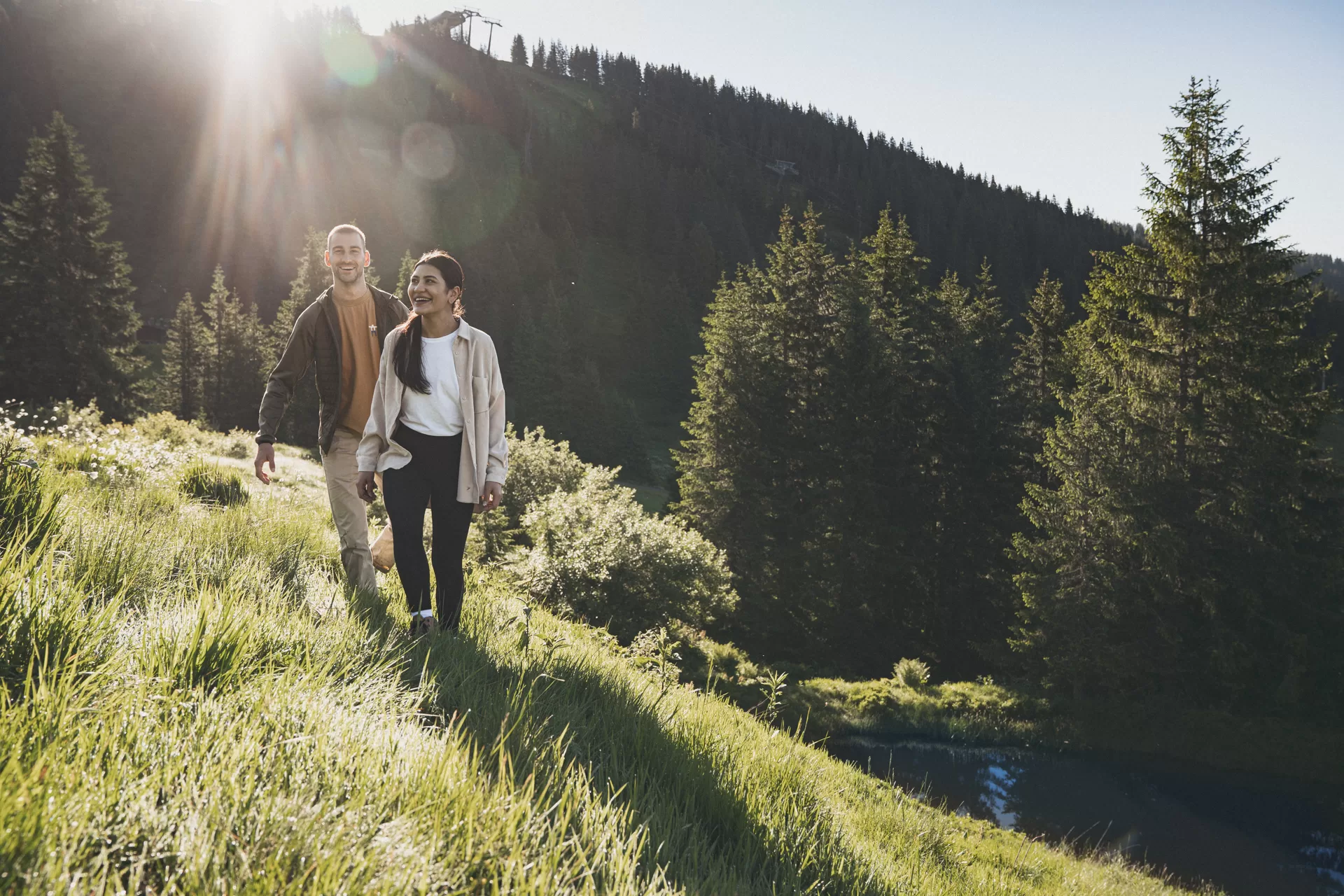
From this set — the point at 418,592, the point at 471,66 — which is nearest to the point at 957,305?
the point at 418,592

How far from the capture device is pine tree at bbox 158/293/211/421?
4956 centimetres

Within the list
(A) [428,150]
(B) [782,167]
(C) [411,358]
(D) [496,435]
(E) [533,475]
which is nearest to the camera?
(C) [411,358]

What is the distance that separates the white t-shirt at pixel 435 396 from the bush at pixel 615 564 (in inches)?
354

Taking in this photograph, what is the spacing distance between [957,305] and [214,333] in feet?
155

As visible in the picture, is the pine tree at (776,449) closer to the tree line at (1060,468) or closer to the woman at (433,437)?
the tree line at (1060,468)

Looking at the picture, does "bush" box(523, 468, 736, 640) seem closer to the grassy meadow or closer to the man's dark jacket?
the man's dark jacket

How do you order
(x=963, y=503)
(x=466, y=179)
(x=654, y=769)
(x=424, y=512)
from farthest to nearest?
1. (x=466, y=179)
2. (x=963, y=503)
3. (x=424, y=512)
4. (x=654, y=769)

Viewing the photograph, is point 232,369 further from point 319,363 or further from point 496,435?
point 496,435

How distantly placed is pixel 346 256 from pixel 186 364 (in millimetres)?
54778

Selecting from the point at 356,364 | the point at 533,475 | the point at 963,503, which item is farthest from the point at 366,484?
the point at 963,503

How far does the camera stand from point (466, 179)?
96938mm

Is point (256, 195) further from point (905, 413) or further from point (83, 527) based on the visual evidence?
point (83, 527)

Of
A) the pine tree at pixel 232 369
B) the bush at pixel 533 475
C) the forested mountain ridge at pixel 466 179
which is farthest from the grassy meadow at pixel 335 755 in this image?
the forested mountain ridge at pixel 466 179

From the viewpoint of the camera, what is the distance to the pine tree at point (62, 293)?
27.6 m
